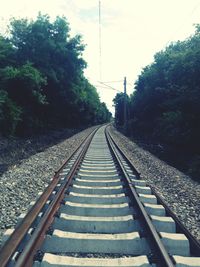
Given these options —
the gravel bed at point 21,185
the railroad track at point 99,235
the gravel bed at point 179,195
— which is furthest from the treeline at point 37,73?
the railroad track at point 99,235

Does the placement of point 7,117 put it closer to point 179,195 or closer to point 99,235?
point 179,195

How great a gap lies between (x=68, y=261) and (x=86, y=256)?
372 mm

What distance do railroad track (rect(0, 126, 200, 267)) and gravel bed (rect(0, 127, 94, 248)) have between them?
0.53 m

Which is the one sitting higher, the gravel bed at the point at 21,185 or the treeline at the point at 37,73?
the treeline at the point at 37,73

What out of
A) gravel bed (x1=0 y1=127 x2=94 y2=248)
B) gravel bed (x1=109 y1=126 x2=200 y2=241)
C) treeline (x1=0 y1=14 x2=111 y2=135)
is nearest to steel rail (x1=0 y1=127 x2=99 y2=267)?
gravel bed (x1=0 y1=127 x2=94 y2=248)

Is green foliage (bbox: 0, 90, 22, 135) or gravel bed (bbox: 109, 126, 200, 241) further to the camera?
green foliage (bbox: 0, 90, 22, 135)

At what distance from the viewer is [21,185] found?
25.9 feet

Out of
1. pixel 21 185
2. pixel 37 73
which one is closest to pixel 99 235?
pixel 21 185

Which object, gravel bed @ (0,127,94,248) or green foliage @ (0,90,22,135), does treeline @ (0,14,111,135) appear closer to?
green foliage @ (0,90,22,135)

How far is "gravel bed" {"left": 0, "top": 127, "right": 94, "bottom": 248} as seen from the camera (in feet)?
18.7

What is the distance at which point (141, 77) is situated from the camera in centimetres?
4597

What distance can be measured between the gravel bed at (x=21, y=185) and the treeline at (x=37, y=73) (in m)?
7.61

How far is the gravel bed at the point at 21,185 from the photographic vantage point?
18.7 feet

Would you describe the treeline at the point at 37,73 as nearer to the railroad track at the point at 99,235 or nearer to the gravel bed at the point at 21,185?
the gravel bed at the point at 21,185
